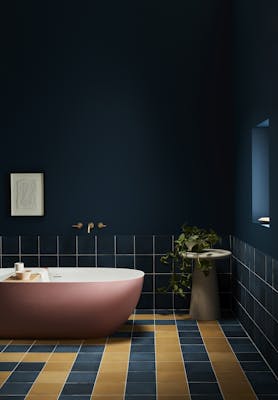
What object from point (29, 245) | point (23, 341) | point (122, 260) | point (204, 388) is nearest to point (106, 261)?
point (122, 260)

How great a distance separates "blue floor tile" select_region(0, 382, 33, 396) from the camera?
11.7ft

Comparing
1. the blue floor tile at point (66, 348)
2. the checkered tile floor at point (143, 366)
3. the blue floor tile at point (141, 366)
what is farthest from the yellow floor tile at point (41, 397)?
the blue floor tile at point (66, 348)

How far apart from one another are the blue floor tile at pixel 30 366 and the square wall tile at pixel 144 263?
6.11 feet

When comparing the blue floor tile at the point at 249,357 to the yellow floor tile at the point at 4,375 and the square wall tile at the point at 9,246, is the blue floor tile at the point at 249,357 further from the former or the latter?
the square wall tile at the point at 9,246

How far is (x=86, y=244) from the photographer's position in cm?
582

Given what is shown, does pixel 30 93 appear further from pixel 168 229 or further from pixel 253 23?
pixel 253 23

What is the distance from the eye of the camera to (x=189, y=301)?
19.2 ft

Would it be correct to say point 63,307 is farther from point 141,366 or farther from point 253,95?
point 253,95

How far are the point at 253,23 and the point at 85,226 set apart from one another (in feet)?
7.84

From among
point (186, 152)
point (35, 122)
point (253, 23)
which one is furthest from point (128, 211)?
point (253, 23)

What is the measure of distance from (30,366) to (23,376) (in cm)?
22

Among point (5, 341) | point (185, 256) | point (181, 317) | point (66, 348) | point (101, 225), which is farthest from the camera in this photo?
point (101, 225)

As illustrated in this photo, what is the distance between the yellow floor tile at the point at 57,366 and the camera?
4.01 m

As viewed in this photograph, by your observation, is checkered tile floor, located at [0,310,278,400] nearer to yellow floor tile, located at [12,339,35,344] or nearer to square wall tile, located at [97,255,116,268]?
yellow floor tile, located at [12,339,35,344]
